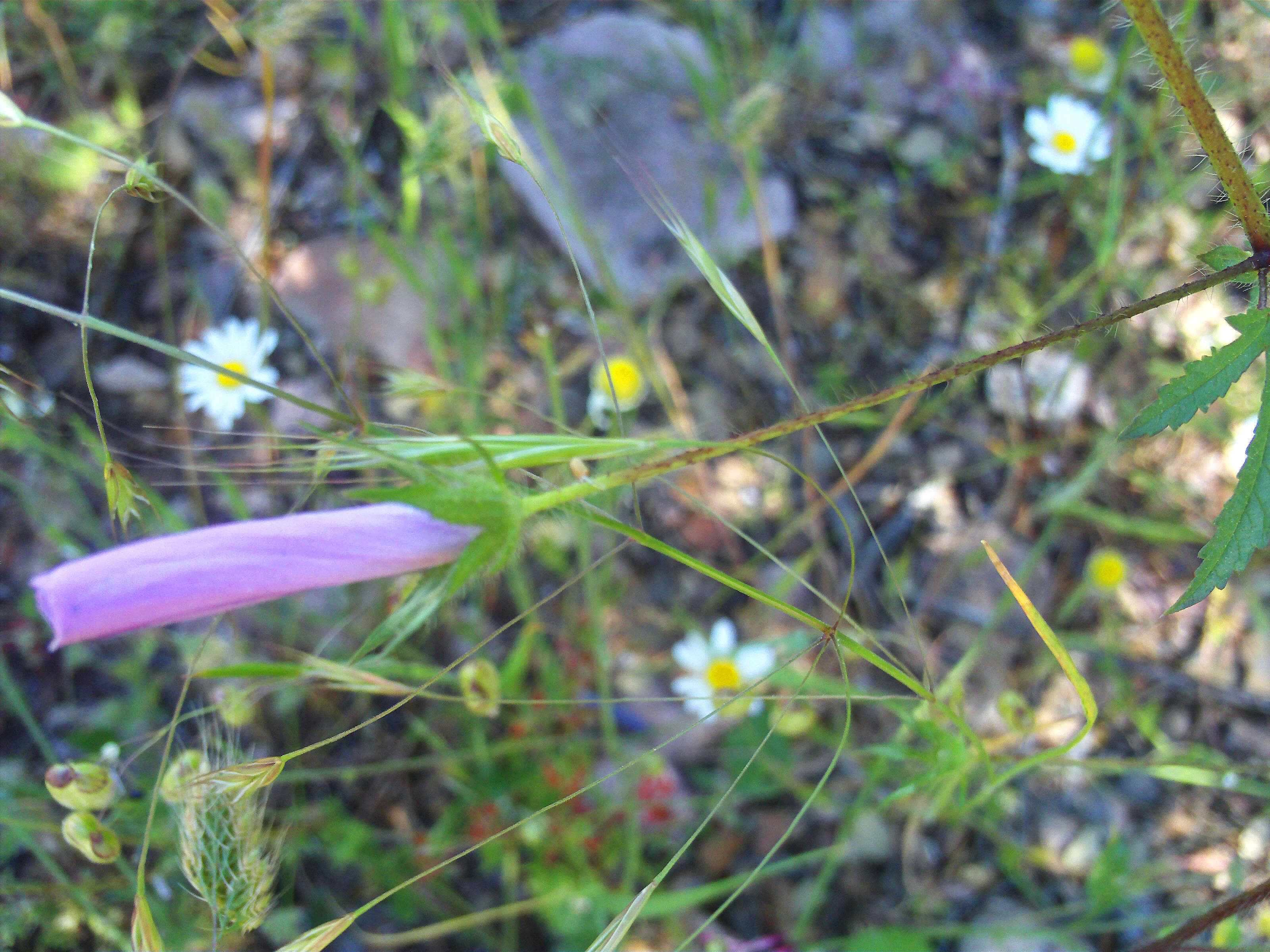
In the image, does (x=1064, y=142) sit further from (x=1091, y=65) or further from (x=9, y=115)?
(x=9, y=115)

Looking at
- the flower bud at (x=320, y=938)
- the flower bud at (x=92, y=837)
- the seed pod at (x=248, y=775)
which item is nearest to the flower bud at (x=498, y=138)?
the seed pod at (x=248, y=775)

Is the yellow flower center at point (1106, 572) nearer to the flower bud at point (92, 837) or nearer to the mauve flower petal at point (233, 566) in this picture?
the mauve flower petal at point (233, 566)

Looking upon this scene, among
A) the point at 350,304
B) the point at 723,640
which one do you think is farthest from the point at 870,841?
the point at 350,304

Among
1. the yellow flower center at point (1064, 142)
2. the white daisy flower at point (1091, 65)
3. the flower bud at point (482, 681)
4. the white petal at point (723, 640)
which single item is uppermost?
the white daisy flower at point (1091, 65)

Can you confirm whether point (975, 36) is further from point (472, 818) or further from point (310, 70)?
point (472, 818)

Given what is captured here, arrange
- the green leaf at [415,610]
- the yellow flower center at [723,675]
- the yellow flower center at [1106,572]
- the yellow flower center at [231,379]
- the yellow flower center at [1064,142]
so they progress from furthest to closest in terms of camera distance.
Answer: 1. the yellow flower center at [1064,142]
2. the yellow flower center at [1106,572]
3. the yellow flower center at [723,675]
4. the yellow flower center at [231,379]
5. the green leaf at [415,610]

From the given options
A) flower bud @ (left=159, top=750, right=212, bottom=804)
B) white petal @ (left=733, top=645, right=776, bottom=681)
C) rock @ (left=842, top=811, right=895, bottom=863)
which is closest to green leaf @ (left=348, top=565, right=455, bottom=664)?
flower bud @ (left=159, top=750, right=212, bottom=804)
